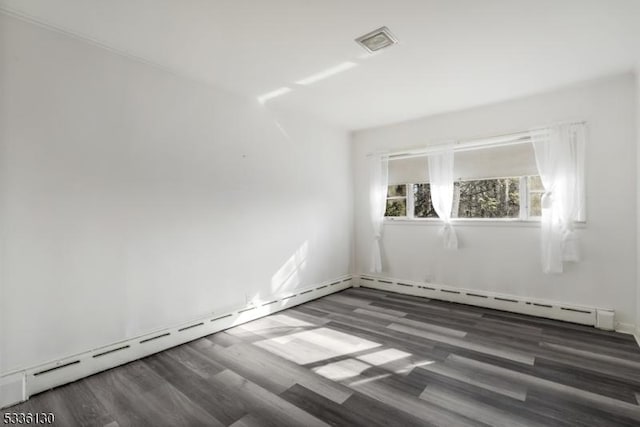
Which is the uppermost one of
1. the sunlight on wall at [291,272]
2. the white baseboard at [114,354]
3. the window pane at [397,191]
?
the window pane at [397,191]

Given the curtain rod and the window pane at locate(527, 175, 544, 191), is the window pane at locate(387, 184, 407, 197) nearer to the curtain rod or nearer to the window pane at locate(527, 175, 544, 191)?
the curtain rod

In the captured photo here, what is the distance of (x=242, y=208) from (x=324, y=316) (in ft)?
5.58

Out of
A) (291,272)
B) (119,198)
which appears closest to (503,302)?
(291,272)

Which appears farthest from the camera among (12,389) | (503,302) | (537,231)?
(503,302)

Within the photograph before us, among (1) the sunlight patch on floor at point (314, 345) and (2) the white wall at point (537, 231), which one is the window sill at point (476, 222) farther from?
(1) the sunlight patch on floor at point (314, 345)

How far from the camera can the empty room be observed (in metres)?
2.14

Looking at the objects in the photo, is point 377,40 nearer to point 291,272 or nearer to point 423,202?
point 423,202

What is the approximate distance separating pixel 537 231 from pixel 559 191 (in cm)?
54

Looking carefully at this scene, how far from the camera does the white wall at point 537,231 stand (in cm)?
326

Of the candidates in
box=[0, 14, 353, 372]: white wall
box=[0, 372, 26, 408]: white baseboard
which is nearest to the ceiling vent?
box=[0, 14, 353, 372]: white wall

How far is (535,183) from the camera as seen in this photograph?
3875 mm

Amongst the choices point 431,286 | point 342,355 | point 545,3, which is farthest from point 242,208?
point 545,3

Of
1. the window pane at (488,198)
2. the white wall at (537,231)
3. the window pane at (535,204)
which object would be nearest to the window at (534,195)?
the window pane at (535,204)

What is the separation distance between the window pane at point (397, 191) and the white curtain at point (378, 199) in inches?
6.4
